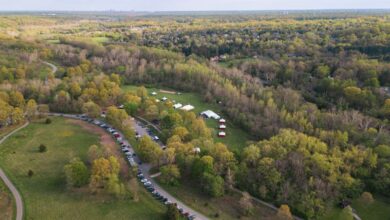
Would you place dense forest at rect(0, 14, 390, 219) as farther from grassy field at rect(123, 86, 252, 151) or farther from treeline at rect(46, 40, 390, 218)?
grassy field at rect(123, 86, 252, 151)

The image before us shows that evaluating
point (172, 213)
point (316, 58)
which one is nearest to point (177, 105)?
point (172, 213)

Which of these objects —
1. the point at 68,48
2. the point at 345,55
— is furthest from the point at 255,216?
the point at 68,48

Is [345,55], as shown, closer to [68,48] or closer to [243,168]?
[243,168]

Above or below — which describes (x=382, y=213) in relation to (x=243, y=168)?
below

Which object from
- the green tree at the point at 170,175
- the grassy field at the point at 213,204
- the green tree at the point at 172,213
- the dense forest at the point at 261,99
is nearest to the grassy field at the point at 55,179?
the green tree at the point at 172,213

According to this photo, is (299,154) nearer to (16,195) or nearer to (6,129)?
(16,195)

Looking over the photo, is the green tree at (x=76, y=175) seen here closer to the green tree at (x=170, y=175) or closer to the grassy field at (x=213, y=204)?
the green tree at (x=170, y=175)
